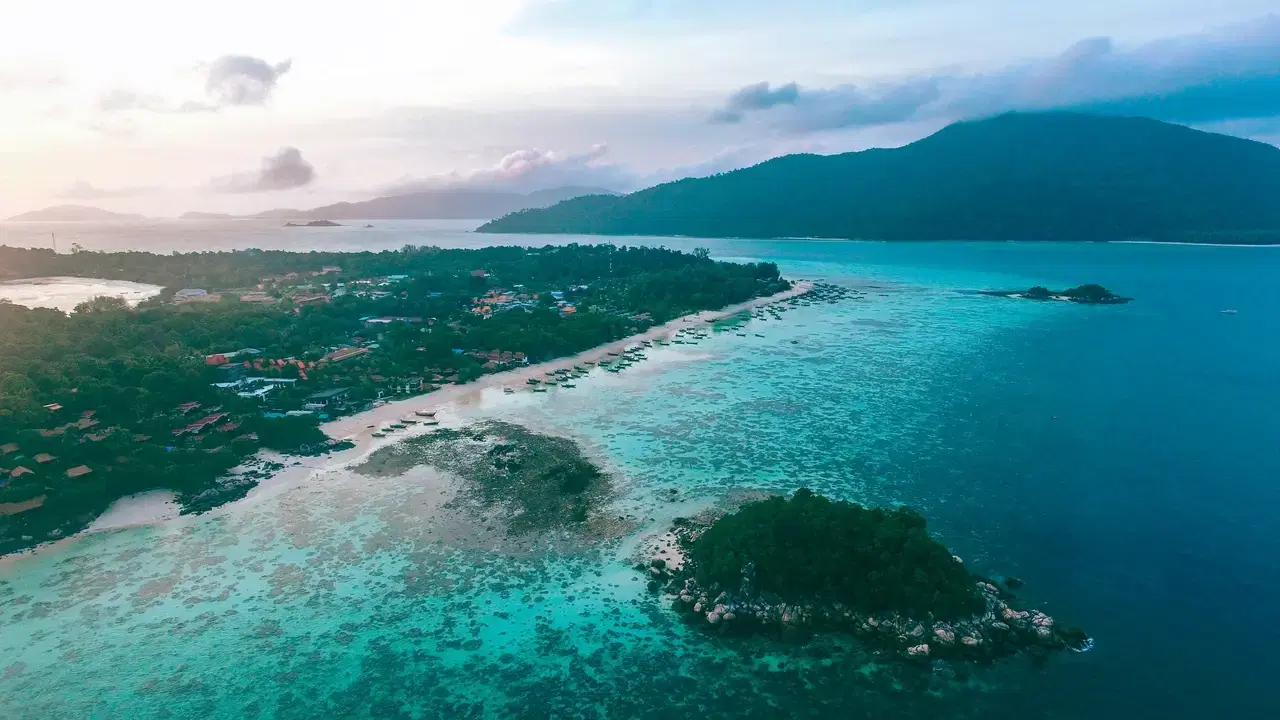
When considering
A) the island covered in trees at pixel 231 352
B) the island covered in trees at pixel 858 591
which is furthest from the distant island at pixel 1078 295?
the island covered in trees at pixel 858 591

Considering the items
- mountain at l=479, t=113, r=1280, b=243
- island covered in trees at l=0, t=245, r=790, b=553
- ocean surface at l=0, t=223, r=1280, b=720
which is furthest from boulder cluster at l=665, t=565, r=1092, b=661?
mountain at l=479, t=113, r=1280, b=243

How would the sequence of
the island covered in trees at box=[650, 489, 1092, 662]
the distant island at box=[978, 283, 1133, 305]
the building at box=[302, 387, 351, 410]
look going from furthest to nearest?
the distant island at box=[978, 283, 1133, 305] → the building at box=[302, 387, 351, 410] → the island covered in trees at box=[650, 489, 1092, 662]

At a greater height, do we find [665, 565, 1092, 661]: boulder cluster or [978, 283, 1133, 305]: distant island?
[978, 283, 1133, 305]: distant island

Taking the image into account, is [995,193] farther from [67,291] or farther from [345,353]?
[67,291]

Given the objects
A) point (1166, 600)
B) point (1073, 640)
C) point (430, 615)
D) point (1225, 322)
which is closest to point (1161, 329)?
point (1225, 322)

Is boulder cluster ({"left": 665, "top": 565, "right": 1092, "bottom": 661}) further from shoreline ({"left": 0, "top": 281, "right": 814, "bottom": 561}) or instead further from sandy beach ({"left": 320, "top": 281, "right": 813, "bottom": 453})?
sandy beach ({"left": 320, "top": 281, "right": 813, "bottom": 453})

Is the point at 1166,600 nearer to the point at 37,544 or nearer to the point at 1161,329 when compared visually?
the point at 37,544

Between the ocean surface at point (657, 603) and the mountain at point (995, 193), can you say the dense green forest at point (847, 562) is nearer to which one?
the ocean surface at point (657, 603)

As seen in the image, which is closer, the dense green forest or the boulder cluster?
the boulder cluster
